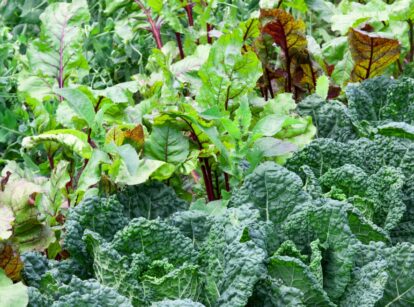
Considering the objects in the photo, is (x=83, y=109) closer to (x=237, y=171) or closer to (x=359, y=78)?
(x=237, y=171)

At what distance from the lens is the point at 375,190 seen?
192cm

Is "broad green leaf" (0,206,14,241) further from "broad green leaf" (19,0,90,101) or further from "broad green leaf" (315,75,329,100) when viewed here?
"broad green leaf" (315,75,329,100)

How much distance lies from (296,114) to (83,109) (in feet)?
2.26

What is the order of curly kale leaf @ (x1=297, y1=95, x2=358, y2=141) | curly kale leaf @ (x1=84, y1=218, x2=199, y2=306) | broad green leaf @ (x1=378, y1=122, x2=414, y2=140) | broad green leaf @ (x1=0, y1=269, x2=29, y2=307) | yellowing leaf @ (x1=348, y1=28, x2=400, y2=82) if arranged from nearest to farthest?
1. broad green leaf @ (x1=0, y1=269, x2=29, y2=307)
2. curly kale leaf @ (x1=84, y1=218, x2=199, y2=306)
3. broad green leaf @ (x1=378, y1=122, x2=414, y2=140)
4. curly kale leaf @ (x1=297, y1=95, x2=358, y2=141)
5. yellowing leaf @ (x1=348, y1=28, x2=400, y2=82)

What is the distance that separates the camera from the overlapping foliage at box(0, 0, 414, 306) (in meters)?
1.52

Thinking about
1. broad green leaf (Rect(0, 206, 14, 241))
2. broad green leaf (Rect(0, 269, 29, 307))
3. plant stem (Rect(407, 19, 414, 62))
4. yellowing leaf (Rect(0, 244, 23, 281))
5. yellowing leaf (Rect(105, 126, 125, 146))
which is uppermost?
broad green leaf (Rect(0, 206, 14, 241))

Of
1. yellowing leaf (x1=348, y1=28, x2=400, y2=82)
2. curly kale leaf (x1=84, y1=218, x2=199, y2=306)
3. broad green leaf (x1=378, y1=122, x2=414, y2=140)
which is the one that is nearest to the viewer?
curly kale leaf (x1=84, y1=218, x2=199, y2=306)

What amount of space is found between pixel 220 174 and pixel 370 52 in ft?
2.40

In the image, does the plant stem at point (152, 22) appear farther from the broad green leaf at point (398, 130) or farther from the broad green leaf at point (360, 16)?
the broad green leaf at point (398, 130)

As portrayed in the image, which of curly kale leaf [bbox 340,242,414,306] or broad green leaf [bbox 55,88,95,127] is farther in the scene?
broad green leaf [bbox 55,88,95,127]

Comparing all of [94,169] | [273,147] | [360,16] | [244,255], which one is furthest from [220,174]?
[360,16]

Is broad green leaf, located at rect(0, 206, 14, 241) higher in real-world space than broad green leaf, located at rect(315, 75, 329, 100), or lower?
higher

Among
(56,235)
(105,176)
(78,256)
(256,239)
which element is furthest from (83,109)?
(256,239)

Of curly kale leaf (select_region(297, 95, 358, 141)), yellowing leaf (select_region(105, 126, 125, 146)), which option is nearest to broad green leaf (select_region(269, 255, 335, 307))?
yellowing leaf (select_region(105, 126, 125, 146))
